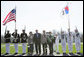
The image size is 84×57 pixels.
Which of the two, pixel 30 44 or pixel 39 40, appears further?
pixel 30 44

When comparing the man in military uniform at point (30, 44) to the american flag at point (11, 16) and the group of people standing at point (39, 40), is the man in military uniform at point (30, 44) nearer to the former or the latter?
the group of people standing at point (39, 40)

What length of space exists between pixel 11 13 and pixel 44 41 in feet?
15.1

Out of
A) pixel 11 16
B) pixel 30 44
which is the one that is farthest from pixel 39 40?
pixel 11 16

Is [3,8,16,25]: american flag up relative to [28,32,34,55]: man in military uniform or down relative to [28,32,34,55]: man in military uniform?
up

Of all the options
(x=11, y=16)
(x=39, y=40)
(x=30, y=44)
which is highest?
(x=11, y=16)

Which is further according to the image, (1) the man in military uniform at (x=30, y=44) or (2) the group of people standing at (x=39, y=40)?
(1) the man in military uniform at (x=30, y=44)

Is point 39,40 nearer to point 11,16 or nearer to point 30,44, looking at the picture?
point 30,44

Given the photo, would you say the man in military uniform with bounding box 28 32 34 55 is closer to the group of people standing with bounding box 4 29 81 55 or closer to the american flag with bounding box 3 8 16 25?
the group of people standing with bounding box 4 29 81 55

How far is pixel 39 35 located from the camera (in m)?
8.93

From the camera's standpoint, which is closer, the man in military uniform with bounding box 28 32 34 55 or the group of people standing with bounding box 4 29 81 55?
the group of people standing with bounding box 4 29 81 55

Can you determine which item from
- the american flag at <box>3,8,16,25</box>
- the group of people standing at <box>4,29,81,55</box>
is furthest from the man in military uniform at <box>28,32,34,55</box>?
the american flag at <box>3,8,16,25</box>

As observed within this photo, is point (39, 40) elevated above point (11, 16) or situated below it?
below

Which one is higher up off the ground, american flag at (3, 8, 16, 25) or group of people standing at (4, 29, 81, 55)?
american flag at (3, 8, 16, 25)

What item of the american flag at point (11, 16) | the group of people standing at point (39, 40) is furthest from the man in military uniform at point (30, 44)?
the american flag at point (11, 16)
